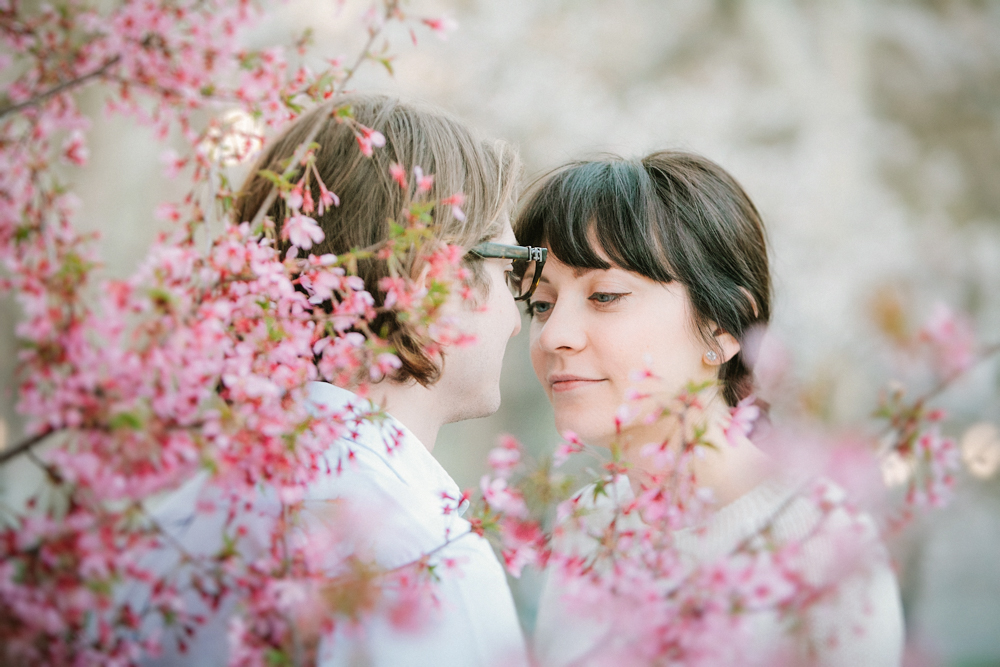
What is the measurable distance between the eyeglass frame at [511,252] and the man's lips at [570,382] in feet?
1.00

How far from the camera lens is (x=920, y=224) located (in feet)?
18.7

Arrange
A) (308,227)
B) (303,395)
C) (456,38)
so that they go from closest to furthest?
(303,395), (308,227), (456,38)

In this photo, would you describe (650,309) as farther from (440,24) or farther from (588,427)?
(440,24)

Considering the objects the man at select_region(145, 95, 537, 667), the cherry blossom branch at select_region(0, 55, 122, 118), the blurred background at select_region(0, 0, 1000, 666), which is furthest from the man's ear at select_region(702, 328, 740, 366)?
the blurred background at select_region(0, 0, 1000, 666)

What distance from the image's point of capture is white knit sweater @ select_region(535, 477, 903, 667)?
89 centimetres

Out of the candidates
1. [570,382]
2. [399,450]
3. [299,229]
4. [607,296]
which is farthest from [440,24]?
[570,382]

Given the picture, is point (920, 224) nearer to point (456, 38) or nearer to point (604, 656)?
point (456, 38)

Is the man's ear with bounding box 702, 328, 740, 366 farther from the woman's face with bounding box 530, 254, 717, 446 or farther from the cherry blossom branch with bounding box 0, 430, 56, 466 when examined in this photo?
the cherry blossom branch with bounding box 0, 430, 56, 466

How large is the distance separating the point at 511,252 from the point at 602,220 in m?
0.34

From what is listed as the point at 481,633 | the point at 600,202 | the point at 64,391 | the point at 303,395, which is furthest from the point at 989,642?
the point at 64,391

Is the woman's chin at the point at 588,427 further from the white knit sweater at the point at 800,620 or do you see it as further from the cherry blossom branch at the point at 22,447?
the cherry blossom branch at the point at 22,447

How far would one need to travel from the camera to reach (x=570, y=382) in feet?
6.81

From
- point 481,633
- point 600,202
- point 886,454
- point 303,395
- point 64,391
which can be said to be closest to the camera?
point 64,391

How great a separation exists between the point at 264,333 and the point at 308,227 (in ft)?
0.66
